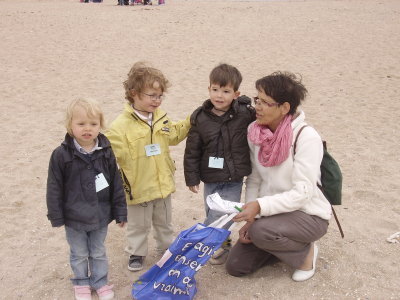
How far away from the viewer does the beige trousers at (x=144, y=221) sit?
334 cm

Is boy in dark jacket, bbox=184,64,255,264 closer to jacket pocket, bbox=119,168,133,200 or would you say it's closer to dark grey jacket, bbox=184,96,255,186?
dark grey jacket, bbox=184,96,255,186

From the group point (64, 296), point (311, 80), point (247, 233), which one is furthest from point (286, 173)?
point (311, 80)

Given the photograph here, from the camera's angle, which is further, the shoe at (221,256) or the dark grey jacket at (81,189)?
the shoe at (221,256)

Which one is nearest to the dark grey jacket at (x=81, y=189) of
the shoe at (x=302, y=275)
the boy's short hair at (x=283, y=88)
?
the boy's short hair at (x=283, y=88)

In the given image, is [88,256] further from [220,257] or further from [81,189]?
[220,257]

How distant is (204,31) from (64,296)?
1318 cm

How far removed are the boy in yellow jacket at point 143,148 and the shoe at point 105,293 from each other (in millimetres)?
336

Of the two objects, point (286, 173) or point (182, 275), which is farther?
point (286, 173)

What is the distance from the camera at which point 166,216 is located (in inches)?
136

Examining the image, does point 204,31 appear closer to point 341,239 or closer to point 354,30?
point 354,30

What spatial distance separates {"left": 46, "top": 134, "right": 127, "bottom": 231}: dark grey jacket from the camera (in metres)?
2.72

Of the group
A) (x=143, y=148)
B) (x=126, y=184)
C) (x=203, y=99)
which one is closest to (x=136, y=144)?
(x=143, y=148)

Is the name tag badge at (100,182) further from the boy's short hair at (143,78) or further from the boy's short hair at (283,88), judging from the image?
the boy's short hair at (283,88)

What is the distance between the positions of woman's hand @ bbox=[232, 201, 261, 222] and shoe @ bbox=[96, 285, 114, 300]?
0.96 m
